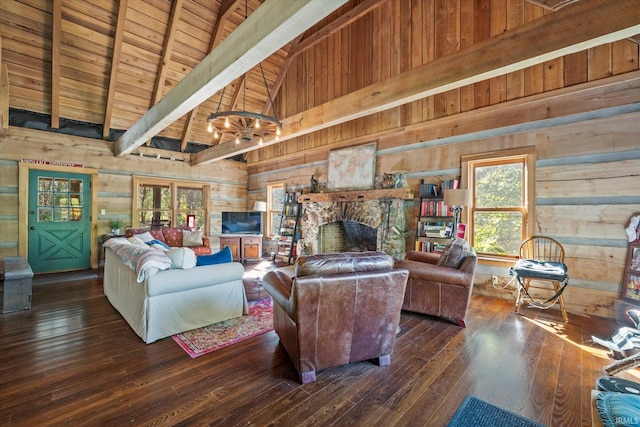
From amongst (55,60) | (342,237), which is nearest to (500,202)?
(342,237)

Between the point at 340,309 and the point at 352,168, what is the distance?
4.14 metres

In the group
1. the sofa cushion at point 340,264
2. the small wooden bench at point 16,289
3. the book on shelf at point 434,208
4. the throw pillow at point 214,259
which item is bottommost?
the small wooden bench at point 16,289

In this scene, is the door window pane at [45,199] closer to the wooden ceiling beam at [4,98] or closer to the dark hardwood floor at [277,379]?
the wooden ceiling beam at [4,98]

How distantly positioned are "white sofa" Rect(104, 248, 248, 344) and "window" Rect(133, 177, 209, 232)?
376 cm

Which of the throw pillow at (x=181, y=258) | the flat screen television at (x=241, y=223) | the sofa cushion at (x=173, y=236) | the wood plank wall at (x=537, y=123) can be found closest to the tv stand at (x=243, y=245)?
the flat screen television at (x=241, y=223)

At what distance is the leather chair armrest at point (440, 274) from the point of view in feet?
10.1

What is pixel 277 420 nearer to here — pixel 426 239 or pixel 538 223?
pixel 426 239

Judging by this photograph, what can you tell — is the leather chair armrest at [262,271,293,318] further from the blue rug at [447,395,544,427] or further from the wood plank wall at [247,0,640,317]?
the wood plank wall at [247,0,640,317]

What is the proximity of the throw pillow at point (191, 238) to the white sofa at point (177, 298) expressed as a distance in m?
2.91

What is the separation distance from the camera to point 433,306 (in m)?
3.27

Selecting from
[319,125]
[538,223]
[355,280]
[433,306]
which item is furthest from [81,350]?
[538,223]

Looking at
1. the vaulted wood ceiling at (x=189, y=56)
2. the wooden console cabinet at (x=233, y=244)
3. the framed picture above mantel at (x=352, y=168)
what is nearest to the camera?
the vaulted wood ceiling at (x=189, y=56)

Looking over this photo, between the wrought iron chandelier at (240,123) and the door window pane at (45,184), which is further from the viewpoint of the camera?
the door window pane at (45,184)

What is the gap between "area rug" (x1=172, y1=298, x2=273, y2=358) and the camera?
8.57ft
